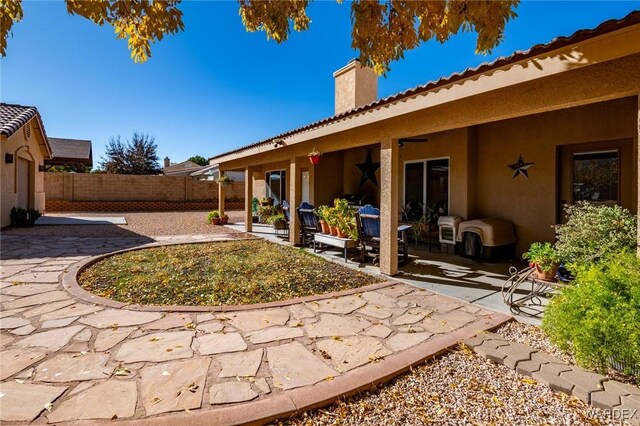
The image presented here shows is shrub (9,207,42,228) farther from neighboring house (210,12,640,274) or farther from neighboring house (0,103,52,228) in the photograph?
neighboring house (210,12,640,274)

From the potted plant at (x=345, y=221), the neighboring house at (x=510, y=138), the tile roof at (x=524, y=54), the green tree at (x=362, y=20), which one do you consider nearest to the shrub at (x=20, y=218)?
the neighboring house at (x=510, y=138)

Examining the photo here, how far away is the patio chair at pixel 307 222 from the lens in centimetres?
880

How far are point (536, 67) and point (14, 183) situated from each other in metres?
17.1

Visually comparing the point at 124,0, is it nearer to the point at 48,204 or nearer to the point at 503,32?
the point at 503,32

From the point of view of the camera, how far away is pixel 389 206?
246 inches

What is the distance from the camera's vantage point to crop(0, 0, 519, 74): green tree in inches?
120

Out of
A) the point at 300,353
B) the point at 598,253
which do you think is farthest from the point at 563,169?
the point at 300,353

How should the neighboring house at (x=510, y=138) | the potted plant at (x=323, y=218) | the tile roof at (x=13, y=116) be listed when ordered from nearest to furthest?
the neighboring house at (x=510, y=138) < the potted plant at (x=323, y=218) < the tile roof at (x=13, y=116)

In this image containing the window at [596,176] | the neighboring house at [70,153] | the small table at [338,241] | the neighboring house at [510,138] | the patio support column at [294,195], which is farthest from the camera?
Result: the neighboring house at [70,153]

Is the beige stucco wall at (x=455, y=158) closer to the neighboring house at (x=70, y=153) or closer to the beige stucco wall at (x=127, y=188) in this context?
the beige stucco wall at (x=127, y=188)

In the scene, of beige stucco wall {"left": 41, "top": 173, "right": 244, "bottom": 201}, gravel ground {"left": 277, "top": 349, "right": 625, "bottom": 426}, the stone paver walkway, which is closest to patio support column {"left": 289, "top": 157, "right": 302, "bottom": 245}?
the stone paver walkway

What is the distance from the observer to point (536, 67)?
3.71 m

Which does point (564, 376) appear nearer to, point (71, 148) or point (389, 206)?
point (389, 206)

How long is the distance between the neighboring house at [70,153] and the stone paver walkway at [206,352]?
2341 cm
